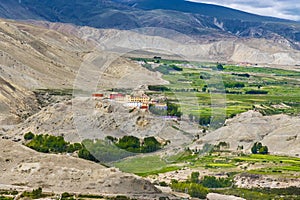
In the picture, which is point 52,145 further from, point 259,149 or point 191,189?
point 259,149

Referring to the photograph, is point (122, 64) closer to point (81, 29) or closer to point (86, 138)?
point (86, 138)

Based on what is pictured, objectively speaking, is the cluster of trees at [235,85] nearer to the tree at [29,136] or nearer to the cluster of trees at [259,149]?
the cluster of trees at [259,149]

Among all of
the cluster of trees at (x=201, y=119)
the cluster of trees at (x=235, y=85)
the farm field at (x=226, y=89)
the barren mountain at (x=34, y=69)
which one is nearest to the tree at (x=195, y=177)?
the cluster of trees at (x=201, y=119)

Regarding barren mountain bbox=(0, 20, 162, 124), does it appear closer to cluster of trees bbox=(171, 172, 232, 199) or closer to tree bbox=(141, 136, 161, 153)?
cluster of trees bbox=(171, 172, 232, 199)

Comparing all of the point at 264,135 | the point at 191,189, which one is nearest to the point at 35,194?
the point at 191,189

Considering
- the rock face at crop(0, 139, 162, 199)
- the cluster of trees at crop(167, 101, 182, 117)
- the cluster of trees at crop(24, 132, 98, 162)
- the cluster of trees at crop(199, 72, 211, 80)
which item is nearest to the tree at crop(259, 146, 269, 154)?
the cluster of trees at crop(199, 72, 211, 80)

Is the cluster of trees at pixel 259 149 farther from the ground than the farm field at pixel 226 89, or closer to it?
closer to it
